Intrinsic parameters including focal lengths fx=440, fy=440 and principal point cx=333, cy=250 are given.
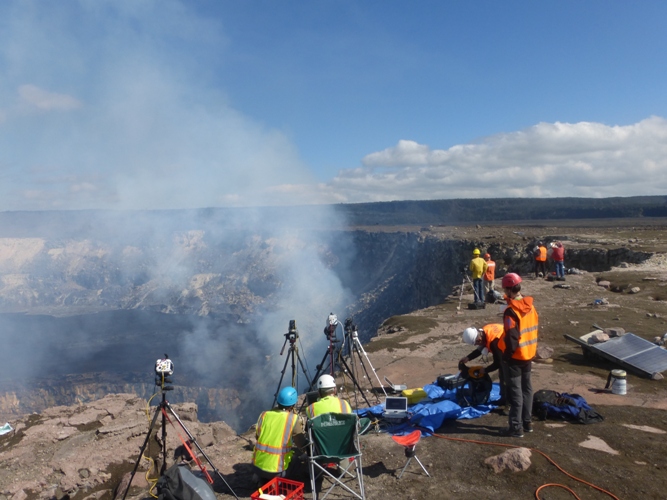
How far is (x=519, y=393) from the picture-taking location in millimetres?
5809

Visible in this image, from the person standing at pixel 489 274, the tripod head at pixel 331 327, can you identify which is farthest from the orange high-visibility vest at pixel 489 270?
the tripod head at pixel 331 327

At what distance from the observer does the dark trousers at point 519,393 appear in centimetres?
577

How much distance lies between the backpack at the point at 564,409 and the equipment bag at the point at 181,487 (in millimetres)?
4853

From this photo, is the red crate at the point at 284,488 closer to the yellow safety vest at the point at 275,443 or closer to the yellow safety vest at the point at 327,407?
the yellow safety vest at the point at 275,443

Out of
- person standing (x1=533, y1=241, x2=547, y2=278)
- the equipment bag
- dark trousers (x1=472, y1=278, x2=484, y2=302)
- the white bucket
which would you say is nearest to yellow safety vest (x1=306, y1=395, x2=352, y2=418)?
the equipment bag

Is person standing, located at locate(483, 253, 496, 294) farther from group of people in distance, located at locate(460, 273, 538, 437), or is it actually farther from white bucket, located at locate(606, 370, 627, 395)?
group of people in distance, located at locate(460, 273, 538, 437)

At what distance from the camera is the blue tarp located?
6521 millimetres

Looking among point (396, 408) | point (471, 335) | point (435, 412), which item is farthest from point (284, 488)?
point (471, 335)

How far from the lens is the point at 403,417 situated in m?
6.80

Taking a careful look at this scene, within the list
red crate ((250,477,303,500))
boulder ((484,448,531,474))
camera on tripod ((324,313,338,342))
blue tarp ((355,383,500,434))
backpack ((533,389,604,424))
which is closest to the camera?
red crate ((250,477,303,500))

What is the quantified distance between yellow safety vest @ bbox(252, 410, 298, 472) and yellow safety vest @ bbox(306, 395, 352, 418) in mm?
207

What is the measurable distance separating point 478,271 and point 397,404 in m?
9.41

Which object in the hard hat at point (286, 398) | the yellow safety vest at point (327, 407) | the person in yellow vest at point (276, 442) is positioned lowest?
the person in yellow vest at point (276, 442)

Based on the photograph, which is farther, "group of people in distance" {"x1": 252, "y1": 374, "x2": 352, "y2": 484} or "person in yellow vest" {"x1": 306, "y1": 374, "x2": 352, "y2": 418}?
"person in yellow vest" {"x1": 306, "y1": 374, "x2": 352, "y2": 418}
